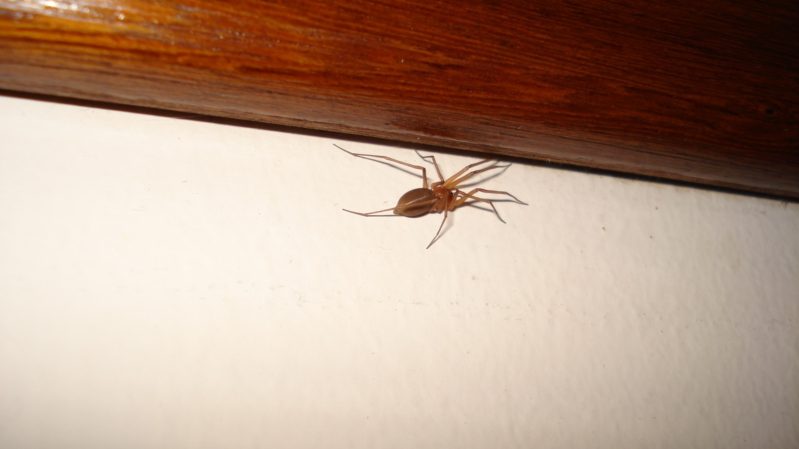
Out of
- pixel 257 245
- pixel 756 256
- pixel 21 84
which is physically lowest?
pixel 257 245

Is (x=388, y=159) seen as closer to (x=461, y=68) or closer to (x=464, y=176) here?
(x=464, y=176)

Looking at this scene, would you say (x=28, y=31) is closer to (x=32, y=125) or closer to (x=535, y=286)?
(x=32, y=125)

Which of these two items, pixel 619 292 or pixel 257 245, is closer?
pixel 257 245

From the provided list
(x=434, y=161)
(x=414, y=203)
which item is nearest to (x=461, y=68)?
(x=414, y=203)

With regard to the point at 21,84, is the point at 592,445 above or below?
below

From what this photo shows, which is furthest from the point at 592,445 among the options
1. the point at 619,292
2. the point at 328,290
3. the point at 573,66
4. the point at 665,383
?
the point at 573,66

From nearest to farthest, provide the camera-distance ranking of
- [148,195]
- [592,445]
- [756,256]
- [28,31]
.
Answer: [28,31] → [148,195] → [592,445] → [756,256]

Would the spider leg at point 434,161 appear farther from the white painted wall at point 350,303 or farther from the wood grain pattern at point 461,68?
the wood grain pattern at point 461,68
